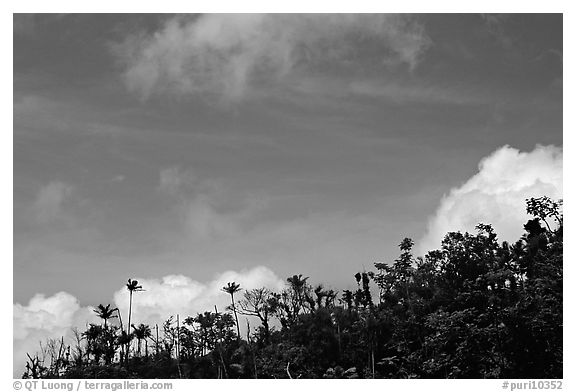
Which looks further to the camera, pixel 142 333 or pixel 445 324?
pixel 142 333

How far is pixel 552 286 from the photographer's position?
17000 mm

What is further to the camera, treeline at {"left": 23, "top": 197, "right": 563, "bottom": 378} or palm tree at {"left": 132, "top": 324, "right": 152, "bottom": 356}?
palm tree at {"left": 132, "top": 324, "right": 152, "bottom": 356}

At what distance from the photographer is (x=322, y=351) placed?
26.5 meters

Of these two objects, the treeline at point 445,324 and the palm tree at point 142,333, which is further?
the palm tree at point 142,333

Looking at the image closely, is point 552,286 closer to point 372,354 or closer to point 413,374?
point 413,374

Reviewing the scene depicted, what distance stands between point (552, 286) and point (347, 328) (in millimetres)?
12589
